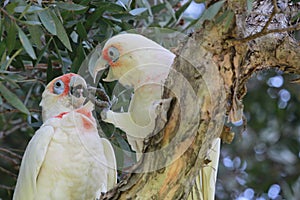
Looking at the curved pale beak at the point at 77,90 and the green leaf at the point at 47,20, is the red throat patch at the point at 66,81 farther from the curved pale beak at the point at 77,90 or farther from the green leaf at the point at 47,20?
the green leaf at the point at 47,20

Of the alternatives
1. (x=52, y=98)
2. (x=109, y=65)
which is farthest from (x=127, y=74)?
(x=52, y=98)

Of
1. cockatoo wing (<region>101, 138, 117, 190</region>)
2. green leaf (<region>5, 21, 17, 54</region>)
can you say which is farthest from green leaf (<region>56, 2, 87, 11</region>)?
cockatoo wing (<region>101, 138, 117, 190</region>)

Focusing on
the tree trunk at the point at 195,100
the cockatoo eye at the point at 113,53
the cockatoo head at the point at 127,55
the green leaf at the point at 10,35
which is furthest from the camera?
the cockatoo eye at the point at 113,53

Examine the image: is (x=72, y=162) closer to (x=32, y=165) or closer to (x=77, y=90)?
(x=32, y=165)

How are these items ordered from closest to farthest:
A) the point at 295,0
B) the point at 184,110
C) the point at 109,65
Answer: the point at 184,110 < the point at 295,0 < the point at 109,65

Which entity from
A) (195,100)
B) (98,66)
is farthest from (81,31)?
(195,100)

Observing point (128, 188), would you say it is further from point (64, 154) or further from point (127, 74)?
point (127, 74)

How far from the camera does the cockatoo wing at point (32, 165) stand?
1.88 metres

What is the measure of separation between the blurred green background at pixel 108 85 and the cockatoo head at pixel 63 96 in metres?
0.09

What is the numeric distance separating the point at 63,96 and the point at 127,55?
0.81ft

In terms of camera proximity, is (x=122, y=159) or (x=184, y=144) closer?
(x=184, y=144)

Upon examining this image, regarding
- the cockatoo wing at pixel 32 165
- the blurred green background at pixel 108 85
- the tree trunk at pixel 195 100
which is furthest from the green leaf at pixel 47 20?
the tree trunk at pixel 195 100

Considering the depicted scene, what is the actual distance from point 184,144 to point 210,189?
0.55 metres

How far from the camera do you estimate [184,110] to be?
1454 mm
